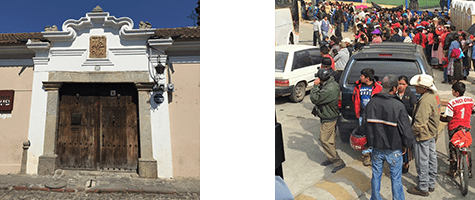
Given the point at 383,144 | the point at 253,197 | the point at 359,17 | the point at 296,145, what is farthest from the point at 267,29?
the point at 359,17

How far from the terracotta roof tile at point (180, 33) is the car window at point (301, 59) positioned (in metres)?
4.03

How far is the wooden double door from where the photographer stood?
722cm

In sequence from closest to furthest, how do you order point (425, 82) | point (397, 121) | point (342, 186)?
1. point (397, 121)
2. point (425, 82)
3. point (342, 186)

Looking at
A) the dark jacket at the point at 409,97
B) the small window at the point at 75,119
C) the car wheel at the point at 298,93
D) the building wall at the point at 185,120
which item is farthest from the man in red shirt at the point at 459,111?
the small window at the point at 75,119

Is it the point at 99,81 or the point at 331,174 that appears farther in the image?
the point at 99,81

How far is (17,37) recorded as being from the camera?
273 inches

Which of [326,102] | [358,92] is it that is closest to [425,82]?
[358,92]

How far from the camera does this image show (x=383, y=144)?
15.5 feet

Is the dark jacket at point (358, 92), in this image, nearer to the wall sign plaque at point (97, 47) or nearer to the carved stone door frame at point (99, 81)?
the carved stone door frame at point (99, 81)

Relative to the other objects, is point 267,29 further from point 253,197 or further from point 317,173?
point 317,173

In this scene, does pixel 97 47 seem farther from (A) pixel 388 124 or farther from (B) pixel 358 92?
(A) pixel 388 124

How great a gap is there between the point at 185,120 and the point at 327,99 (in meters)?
2.45

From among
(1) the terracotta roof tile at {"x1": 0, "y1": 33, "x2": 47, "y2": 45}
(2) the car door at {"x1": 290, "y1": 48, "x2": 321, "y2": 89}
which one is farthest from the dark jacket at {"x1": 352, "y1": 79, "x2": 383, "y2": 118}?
(1) the terracotta roof tile at {"x1": 0, "y1": 33, "x2": 47, "y2": 45}

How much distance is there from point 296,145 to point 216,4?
615cm
